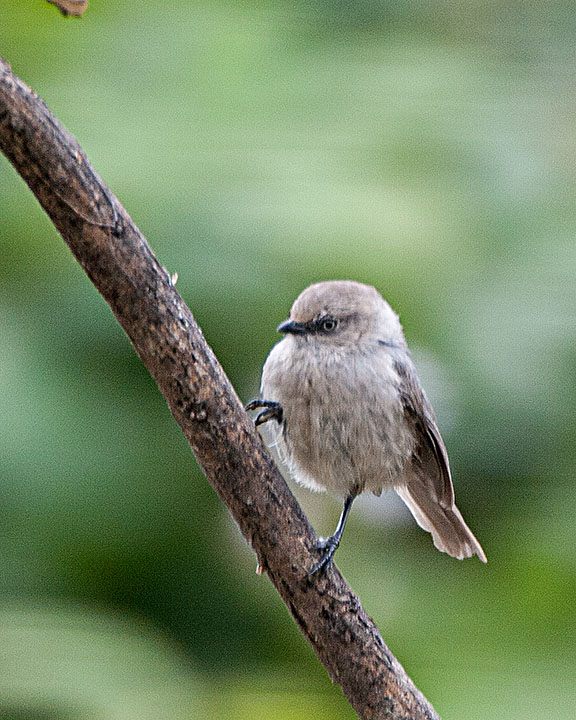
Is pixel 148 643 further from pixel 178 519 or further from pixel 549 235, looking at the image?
pixel 549 235

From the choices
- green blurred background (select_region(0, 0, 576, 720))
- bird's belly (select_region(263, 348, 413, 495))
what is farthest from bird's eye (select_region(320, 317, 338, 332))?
green blurred background (select_region(0, 0, 576, 720))

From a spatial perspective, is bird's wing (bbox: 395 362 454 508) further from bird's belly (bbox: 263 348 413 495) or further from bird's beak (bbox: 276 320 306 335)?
bird's beak (bbox: 276 320 306 335)

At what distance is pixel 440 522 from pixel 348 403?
0.50 metres

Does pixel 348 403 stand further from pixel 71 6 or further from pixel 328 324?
pixel 71 6

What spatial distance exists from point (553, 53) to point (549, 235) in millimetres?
1477

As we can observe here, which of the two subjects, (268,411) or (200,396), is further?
(268,411)

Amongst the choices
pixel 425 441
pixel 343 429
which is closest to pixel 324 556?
pixel 343 429

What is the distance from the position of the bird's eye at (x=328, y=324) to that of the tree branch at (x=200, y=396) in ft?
1.80

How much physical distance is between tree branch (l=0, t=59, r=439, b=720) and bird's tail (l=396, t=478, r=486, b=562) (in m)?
0.57

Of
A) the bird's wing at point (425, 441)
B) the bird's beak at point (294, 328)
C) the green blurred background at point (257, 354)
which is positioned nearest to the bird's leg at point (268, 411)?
the bird's beak at point (294, 328)

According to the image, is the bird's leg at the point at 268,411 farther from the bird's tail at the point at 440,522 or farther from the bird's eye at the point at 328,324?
the bird's tail at the point at 440,522

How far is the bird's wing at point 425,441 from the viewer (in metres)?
2.38

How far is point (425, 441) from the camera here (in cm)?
246

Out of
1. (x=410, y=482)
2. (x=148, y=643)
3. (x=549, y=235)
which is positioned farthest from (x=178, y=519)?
(x=549, y=235)
